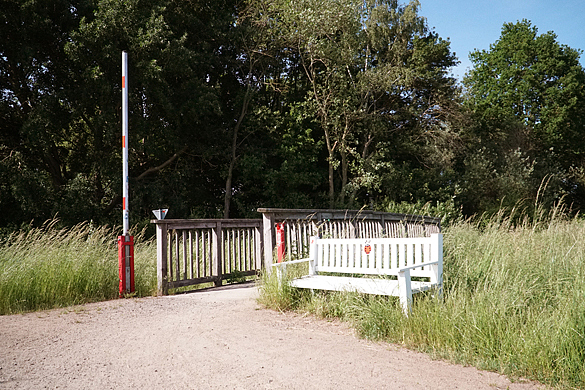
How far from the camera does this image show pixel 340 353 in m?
4.07

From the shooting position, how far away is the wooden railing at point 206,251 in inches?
287

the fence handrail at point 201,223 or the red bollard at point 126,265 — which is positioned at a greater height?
the fence handrail at point 201,223

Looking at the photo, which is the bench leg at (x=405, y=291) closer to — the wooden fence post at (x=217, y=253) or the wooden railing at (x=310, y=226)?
the wooden railing at (x=310, y=226)

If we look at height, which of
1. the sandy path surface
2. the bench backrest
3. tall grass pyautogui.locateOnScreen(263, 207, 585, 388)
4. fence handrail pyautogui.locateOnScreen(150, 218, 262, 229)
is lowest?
the sandy path surface

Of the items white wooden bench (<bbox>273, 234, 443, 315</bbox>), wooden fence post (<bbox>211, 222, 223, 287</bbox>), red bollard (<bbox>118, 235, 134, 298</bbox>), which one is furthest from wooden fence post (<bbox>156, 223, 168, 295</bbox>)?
white wooden bench (<bbox>273, 234, 443, 315</bbox>)

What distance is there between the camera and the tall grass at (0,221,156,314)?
6191 millimetres

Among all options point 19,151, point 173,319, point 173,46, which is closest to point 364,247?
point 173,319

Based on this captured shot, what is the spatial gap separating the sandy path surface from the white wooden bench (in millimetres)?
522

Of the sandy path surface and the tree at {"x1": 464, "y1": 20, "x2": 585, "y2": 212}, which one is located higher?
the tree at {"x1": 464, "y1": 20, "x2": 585, "y2": 212}

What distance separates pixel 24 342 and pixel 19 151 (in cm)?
1511

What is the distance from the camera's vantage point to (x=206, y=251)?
8414mm

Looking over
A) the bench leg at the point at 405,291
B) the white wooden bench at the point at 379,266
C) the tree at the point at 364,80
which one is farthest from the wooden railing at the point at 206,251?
the tree at the point at 364,80

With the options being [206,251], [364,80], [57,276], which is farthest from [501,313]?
[364,80]

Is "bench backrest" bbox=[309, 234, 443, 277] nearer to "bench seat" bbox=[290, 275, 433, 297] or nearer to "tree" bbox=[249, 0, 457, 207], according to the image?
"bench seat" bbox=[290, 275, 433, 297]
